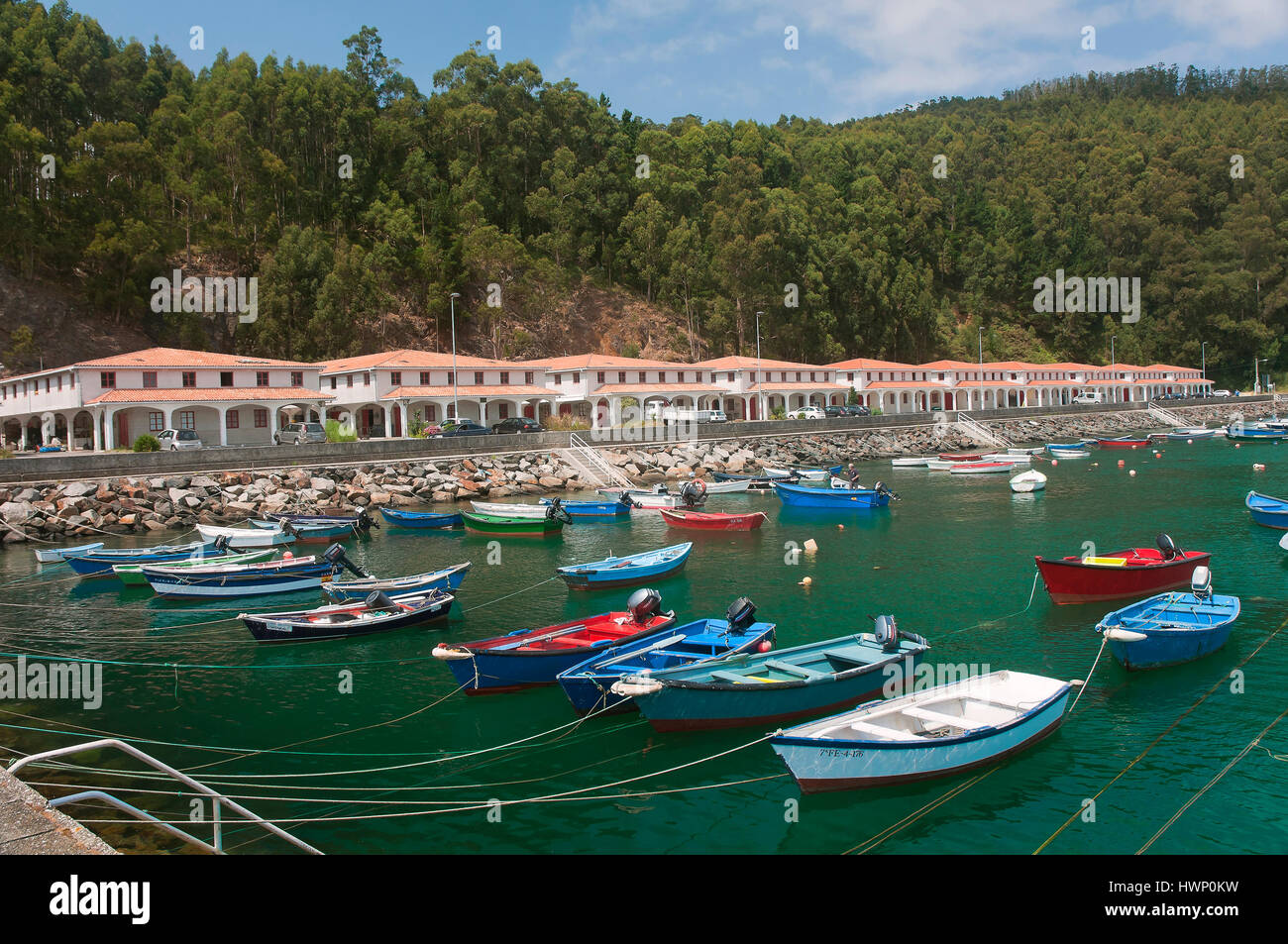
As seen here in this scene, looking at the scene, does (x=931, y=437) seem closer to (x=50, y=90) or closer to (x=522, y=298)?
(x=522, y=298)

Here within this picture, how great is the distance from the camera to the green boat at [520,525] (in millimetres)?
37875

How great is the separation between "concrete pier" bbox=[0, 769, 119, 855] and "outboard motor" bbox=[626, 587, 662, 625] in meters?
11.5

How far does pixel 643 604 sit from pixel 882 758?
725cm

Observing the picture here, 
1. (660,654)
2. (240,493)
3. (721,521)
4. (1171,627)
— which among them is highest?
(240,493)

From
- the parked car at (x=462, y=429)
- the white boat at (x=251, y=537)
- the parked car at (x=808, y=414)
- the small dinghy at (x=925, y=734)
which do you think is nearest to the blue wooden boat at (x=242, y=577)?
the white boat at (x=251, y=537)

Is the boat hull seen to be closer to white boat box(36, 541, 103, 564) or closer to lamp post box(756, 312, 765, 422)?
white boat box(36, 541, 103, 564)

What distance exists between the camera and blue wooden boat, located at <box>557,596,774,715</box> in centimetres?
1570

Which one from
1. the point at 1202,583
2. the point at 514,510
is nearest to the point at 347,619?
the point at 514,510

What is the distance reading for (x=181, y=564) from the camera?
2856 centimetres

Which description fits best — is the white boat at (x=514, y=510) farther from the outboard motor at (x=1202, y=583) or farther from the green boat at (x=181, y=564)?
the outboard motor at (x=1202, y=583)

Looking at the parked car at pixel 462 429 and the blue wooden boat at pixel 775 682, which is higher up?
the parked car at pixel 462 429

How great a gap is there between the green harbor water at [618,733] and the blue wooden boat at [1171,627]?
0.45 m

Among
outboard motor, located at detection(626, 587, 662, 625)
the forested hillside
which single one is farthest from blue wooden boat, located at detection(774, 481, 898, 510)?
the forested hillside

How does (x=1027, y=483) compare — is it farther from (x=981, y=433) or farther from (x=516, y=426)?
(x=981, y=433)
